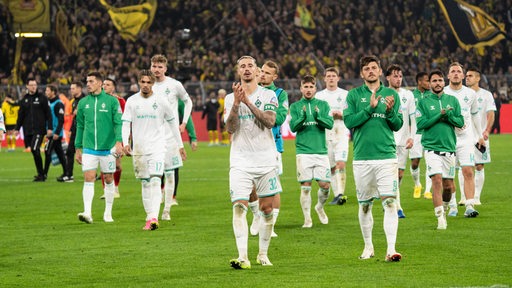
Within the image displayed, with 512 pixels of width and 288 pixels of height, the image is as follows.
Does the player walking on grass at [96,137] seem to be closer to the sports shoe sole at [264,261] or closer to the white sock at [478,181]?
the sports shoe sole at [264,261]

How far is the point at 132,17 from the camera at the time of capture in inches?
1833

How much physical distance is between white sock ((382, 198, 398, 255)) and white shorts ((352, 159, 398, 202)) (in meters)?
0.10

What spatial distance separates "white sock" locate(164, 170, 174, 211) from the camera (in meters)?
16.7

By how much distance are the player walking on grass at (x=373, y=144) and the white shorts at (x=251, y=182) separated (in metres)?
1.01

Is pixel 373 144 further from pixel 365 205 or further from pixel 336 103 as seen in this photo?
pixel 336 103

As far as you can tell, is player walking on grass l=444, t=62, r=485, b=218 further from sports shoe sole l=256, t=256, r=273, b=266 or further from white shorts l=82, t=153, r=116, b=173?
sports shoe sole l=256, t=256, r=273, b=266

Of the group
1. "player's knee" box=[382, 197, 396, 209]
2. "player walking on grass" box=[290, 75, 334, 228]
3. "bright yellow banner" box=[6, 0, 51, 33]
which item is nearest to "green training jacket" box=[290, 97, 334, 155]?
"player walking on grass" box=[290, 75, 334, 228]

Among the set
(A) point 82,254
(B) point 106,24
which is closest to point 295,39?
(B) point 106,24

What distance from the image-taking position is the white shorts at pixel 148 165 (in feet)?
50.5

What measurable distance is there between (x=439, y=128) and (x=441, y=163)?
19.2 inches

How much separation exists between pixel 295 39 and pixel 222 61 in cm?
562

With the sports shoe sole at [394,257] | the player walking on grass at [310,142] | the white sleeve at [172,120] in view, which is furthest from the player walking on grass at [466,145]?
the sports shoe sole at [394,257]

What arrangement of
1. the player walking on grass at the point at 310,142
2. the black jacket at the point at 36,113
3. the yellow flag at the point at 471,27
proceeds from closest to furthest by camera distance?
the player walking on grass at the point at 310,142 → the black jacket at the point at 36,113 → the yellow flag at the point at 471,27

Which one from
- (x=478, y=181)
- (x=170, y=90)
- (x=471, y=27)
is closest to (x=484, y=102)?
(x=478, y=181)
